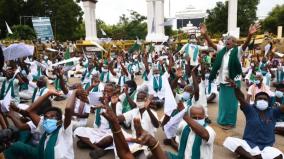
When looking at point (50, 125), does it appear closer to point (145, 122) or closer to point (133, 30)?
point (145, 122)

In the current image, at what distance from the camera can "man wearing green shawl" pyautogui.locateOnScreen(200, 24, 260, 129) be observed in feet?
20.8

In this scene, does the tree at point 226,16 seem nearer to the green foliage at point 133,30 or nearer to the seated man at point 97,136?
the green foliage at point 133,30

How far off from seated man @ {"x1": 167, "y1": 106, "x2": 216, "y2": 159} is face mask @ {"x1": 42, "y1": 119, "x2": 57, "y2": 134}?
1.38 metres

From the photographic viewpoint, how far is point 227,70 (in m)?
6.58

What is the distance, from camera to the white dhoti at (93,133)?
557cm

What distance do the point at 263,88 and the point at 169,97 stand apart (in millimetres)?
4930

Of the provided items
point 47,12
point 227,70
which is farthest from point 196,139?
point 47,12

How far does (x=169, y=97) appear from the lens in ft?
11.8

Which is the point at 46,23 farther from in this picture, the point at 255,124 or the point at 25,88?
the point at 255,124

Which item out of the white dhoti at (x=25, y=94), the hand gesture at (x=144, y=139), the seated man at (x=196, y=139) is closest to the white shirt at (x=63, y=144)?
the seated man at (x=196, y=139)

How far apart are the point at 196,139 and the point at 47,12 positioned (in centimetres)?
4358

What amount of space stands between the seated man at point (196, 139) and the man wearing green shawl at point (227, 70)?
2.71m

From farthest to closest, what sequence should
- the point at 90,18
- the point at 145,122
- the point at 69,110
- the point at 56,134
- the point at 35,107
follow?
1. the point at 90,18
2. the point at 145,122
3. the point at 35,107
4. the point at 56,134
5. the point at 69,110

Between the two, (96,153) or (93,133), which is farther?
(93,133)
